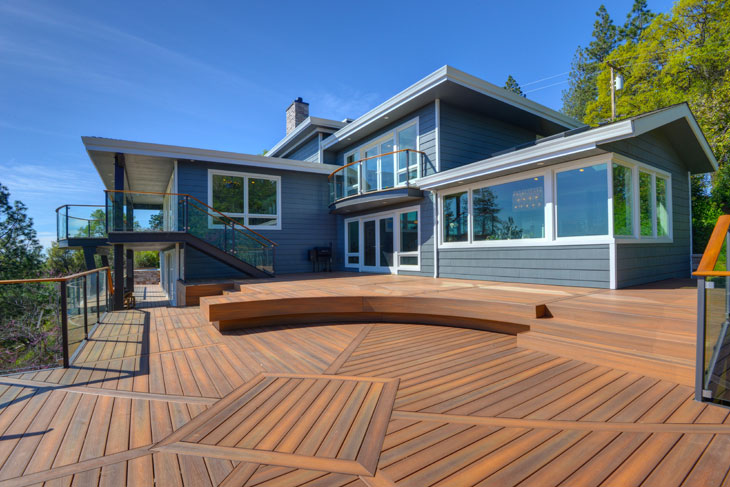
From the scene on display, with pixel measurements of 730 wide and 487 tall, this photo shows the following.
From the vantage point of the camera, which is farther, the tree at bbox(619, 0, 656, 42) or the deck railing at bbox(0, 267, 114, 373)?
the tree at bbox(619, 0, 656, 42)

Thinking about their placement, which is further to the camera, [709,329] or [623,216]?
[623,216]

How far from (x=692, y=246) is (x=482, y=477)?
9925mm

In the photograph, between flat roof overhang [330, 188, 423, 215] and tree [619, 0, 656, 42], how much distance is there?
21.6 m

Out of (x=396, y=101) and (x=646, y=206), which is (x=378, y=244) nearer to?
(x=396, y=101)

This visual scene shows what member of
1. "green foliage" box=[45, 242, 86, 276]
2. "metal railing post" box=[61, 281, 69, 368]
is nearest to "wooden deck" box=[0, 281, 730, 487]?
"metal railing post" box=[61, 281, 69, 368]

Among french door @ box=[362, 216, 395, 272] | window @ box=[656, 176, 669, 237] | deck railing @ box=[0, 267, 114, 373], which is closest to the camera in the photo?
deck railing @ box=[0, 267, 114, 373]

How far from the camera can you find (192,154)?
27.9 ft

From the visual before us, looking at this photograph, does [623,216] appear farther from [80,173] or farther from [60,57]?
[80,173]

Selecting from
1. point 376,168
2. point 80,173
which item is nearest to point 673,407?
point 376,168

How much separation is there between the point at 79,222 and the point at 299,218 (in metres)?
5.66

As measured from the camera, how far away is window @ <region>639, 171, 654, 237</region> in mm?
5944

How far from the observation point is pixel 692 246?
8062 mm

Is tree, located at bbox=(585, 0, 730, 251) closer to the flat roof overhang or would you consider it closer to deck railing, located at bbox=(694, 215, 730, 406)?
the flat roof overhang

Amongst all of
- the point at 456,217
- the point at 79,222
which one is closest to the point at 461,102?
the point at 456,217
